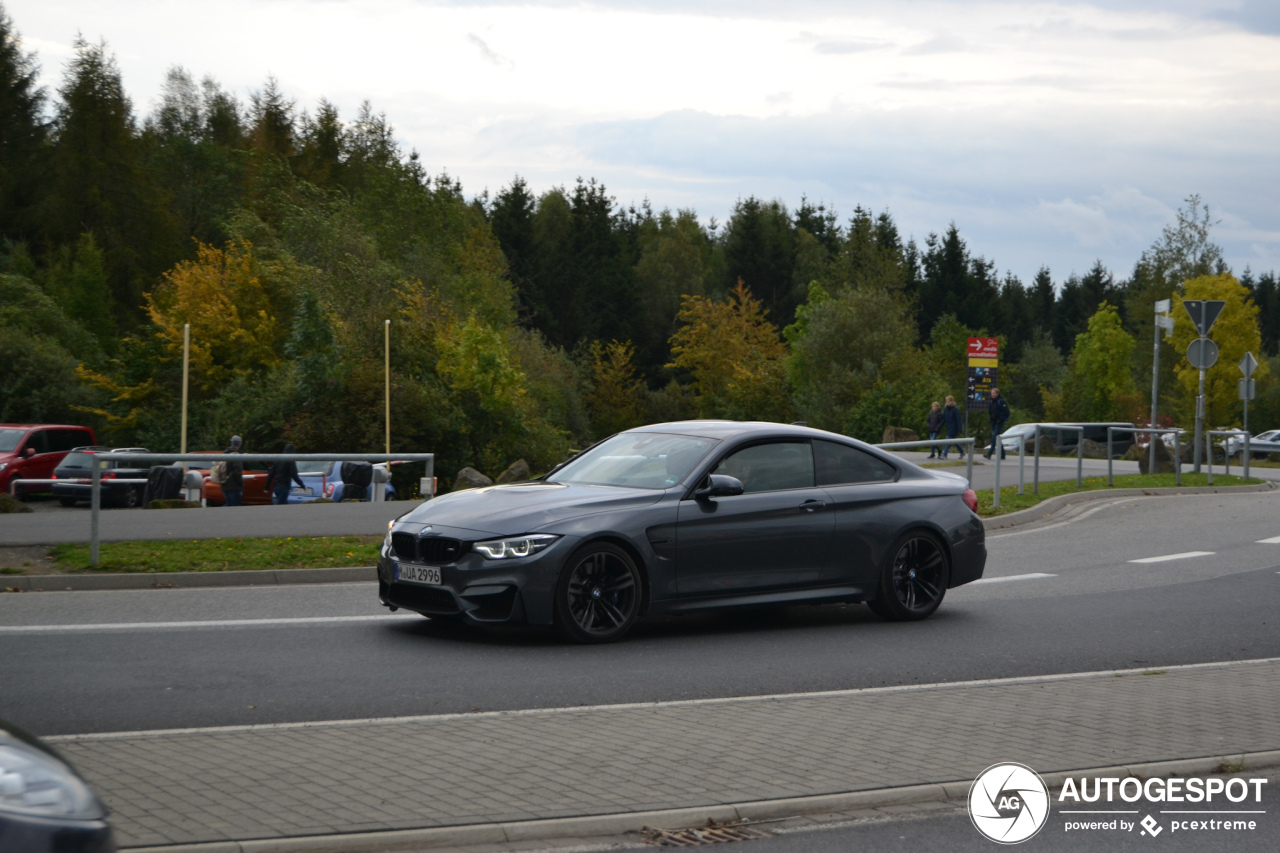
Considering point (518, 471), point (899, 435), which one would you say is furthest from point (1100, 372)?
point (518, 471)

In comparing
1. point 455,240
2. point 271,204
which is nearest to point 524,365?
point 455,240

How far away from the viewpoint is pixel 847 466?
10.9m

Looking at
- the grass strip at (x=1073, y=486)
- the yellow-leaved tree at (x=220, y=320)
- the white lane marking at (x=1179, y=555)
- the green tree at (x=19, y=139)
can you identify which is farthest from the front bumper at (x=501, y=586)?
the green tree at (x=19, y=139)

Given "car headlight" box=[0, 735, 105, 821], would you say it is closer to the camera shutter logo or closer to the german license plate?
the camera shutter logo

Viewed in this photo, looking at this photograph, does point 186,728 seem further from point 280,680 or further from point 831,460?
point 831,460

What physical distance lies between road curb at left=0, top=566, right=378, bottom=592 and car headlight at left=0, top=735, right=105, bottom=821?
9733mm

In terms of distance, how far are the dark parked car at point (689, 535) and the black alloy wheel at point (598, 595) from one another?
0.03 ft

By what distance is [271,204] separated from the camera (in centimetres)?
6881

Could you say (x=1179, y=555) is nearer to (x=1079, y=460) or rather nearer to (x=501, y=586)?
(x=1079, y=460)

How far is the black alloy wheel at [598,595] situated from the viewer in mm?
9305

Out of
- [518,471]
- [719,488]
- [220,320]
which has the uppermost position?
[220,320]

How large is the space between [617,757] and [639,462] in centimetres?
434

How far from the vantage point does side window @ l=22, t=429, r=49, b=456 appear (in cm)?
3231

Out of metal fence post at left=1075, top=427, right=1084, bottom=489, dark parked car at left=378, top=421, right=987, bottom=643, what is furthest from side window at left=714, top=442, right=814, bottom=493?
metal fence post at left=1075, top=427, right=1084, bottom=489
